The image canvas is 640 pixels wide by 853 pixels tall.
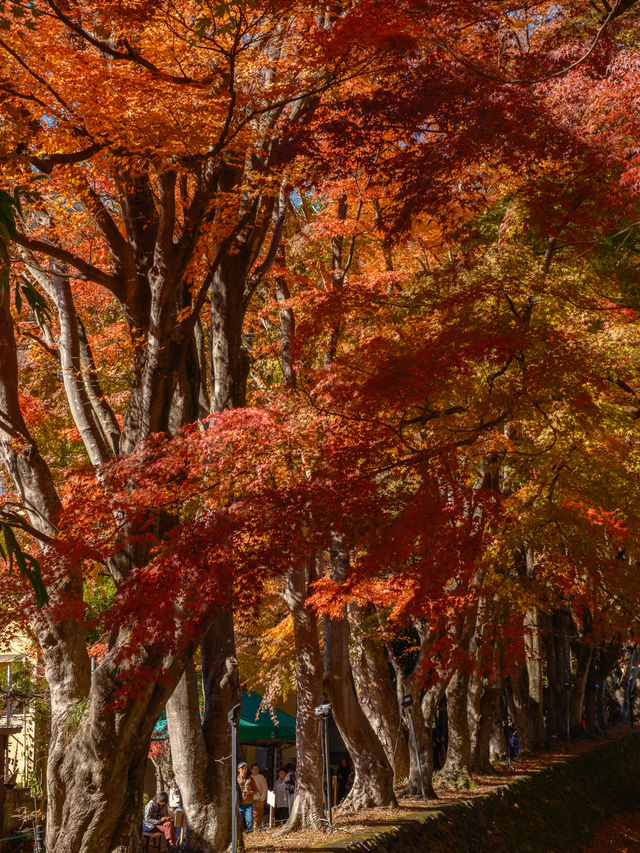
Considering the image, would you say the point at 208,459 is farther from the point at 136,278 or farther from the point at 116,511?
the point at 136,278

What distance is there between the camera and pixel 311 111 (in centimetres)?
969

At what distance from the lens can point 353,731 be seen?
13.0 metres

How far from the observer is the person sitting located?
14383mm

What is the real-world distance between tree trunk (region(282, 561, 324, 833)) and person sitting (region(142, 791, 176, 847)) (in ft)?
9.70

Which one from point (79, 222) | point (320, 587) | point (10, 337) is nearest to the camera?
point (10, 337)

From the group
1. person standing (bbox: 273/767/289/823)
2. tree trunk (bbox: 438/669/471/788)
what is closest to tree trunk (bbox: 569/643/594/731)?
tree trunk (bbox: 438/669/471/788)

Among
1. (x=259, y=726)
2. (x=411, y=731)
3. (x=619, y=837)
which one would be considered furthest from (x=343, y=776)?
(x=411, y=731)

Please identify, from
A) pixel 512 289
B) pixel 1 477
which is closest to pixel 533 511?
pixel 512 289

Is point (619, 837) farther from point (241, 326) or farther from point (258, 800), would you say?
point (241, 326)

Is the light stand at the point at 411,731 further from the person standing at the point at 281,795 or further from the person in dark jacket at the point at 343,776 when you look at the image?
the person in dark jacket at the point at 343,776

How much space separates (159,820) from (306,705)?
152 inches

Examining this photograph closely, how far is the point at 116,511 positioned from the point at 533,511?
25.3 ft

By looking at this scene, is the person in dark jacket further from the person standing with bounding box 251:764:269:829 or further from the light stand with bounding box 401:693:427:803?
the light stand with bounding box 401:693:427:803

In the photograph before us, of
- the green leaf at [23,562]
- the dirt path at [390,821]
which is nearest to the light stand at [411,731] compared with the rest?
the dirt path at [390,821]
